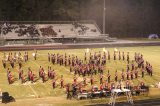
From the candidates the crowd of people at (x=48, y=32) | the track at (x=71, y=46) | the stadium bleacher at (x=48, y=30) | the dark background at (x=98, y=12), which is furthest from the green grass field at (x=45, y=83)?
the dark background at (x=98, y=12)

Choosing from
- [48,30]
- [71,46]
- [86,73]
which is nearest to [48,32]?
[48,30]

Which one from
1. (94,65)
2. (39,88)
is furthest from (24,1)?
(39,88)

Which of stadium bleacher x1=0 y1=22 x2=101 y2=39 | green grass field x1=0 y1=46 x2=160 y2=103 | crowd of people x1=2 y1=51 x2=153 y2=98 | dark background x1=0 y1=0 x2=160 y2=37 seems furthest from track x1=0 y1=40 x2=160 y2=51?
dark background x1=0 y1=0 x2=160 y2=37

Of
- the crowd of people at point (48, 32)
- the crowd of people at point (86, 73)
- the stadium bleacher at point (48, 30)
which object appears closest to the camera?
the crowd of people at point (86, 73)

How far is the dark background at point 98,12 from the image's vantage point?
69.2 meters

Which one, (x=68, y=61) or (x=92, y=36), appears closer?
(x=68, y=61)

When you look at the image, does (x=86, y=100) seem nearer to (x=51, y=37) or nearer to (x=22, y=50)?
(x=22, y=50)

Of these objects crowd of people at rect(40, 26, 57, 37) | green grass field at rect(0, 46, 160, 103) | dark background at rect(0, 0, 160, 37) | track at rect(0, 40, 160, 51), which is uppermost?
dark background at rect(0, 0, 160, 37)

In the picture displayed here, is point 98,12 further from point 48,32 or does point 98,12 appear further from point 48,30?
point 48,32

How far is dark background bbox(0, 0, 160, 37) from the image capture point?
69.2 metres

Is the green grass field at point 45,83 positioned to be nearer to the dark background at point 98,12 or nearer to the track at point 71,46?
the track at point 71,46

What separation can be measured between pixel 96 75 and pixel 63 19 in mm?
38932

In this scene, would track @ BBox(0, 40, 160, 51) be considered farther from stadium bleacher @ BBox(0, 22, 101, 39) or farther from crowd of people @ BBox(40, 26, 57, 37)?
stadium bleacher @ BBox(0, 22, 101, 39)

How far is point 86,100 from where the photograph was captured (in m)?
27.8
